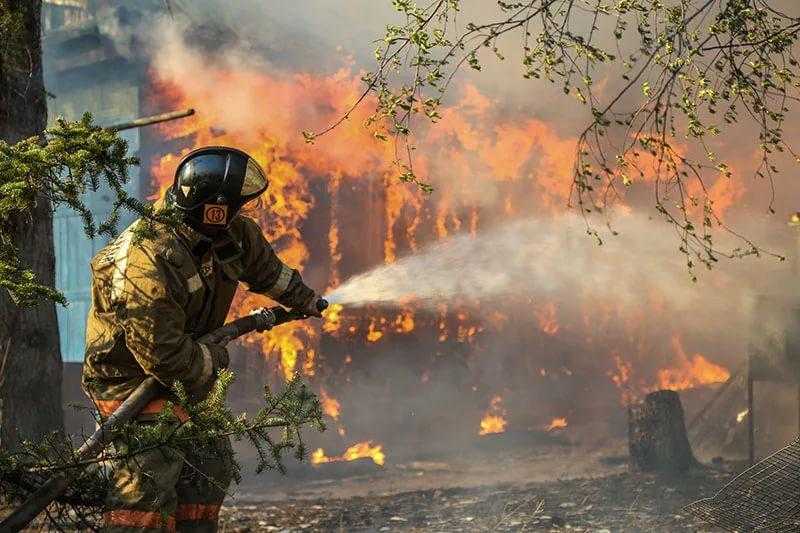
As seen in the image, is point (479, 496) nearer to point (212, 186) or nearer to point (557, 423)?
point (212, 186)

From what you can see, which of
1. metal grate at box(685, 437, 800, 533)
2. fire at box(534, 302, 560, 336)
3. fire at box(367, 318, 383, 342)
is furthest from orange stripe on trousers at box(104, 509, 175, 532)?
fire at box(534, 302, 560, 336)

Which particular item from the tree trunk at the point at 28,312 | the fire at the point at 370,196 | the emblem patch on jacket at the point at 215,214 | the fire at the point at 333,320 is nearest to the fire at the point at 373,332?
the fire at the point at 370,196

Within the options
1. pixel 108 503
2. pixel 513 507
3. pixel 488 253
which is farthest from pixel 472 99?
pixel 108 503

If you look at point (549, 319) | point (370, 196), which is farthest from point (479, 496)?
point (549, 319)

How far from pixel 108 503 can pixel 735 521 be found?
441cm

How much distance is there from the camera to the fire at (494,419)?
44.2ft

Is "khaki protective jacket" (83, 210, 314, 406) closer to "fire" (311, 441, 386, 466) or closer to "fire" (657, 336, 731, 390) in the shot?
"fire" (311, 441, 386, 466)

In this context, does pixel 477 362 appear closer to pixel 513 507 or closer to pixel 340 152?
pixel 340 152

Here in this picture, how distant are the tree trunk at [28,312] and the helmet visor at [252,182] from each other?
235cm

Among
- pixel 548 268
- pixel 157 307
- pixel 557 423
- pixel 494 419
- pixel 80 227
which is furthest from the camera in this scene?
pixel 548 268

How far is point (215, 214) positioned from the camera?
3.98 metres

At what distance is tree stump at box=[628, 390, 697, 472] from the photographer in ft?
30.6

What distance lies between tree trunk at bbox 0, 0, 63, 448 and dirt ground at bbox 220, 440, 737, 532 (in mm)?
1804

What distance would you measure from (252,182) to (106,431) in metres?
1.31
